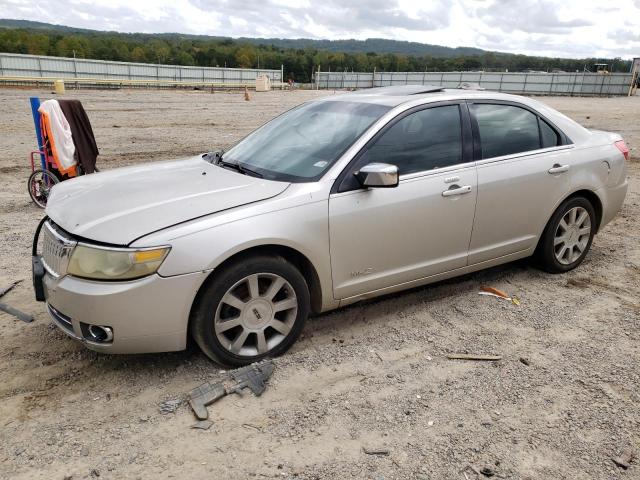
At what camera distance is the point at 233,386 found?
10.3 feet

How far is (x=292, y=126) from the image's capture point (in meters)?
4.31

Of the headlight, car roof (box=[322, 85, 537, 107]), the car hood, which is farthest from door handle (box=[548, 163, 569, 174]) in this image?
the headlight

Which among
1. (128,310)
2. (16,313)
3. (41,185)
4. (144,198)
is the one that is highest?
(144,198)

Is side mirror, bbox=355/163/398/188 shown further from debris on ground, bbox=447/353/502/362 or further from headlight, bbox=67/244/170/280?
headlight, bbox=67/244/170/280

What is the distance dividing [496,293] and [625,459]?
80.7 inches

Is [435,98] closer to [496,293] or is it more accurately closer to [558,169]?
[558,169]

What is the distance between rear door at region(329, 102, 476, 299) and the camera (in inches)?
140

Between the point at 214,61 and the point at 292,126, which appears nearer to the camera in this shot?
the point at 292,126

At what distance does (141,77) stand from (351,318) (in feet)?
154

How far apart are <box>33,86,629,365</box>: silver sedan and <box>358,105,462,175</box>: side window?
0.01m

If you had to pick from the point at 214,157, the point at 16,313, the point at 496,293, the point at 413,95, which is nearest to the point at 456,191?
the point at 413,95

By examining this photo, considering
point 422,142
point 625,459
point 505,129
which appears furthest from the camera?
point 505,129

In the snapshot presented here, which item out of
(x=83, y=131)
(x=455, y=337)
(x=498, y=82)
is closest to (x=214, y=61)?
(x=498, y=82)

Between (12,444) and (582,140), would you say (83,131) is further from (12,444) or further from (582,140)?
(582,140)
